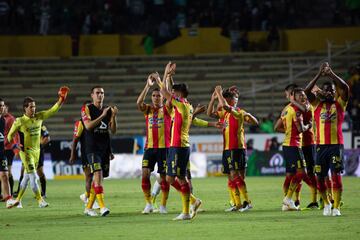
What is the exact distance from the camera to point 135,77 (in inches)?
1698

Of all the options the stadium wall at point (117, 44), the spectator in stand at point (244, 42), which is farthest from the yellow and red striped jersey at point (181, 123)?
the stadium wall at point (117, 44)

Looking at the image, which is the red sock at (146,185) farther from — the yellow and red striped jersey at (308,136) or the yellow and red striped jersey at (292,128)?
the yellow and red striped jersey at (308,136)

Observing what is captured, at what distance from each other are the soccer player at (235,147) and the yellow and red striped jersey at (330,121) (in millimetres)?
2046

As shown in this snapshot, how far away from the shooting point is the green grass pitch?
45.5ft

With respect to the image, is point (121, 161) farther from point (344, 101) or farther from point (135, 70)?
point (344, 101)

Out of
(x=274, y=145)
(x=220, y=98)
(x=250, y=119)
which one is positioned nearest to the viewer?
(x=220, y=98)

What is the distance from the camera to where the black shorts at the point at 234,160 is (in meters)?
19.1

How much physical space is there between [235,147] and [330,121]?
2769 millimetres

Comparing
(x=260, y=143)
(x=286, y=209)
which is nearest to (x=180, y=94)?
(x=286, y=209)

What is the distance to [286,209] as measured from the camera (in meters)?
18.5

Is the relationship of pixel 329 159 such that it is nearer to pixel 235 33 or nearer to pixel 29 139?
pixel 29 139

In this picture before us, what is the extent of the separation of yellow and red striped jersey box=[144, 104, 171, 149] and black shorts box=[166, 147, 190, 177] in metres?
2.24

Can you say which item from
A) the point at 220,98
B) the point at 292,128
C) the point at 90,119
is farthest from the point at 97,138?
the point at 292,128

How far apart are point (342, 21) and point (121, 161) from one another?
1402 centimetres
